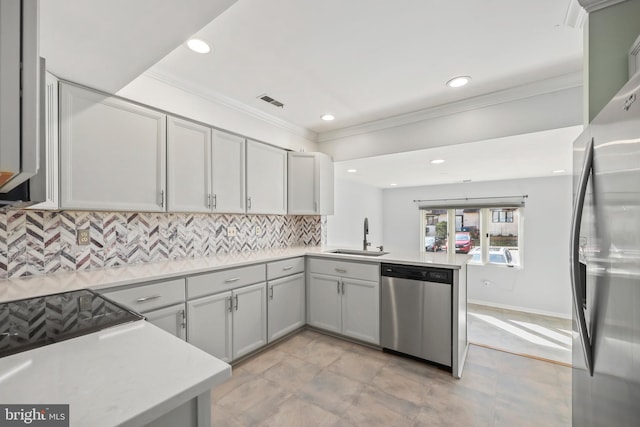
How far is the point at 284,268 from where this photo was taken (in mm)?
2795

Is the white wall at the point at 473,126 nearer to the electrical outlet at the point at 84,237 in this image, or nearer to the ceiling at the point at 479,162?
the ceiling at the point at 479,162

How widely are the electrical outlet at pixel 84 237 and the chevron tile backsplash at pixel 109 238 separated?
3 cm

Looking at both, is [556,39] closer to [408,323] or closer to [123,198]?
[408,323]

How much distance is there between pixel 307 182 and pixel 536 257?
166 inches

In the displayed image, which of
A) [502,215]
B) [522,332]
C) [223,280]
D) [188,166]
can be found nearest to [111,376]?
[223,280]

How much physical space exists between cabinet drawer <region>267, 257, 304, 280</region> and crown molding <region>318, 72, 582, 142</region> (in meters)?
1.73

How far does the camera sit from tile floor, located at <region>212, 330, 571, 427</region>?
1763 mm

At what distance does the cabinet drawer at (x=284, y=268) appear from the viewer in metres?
2.65

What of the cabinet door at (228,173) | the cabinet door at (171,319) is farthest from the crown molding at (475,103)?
the cabinet door at (171,319)

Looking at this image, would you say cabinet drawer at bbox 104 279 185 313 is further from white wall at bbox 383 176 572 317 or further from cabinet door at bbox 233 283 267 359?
white wall at bbox 383 176 572 317

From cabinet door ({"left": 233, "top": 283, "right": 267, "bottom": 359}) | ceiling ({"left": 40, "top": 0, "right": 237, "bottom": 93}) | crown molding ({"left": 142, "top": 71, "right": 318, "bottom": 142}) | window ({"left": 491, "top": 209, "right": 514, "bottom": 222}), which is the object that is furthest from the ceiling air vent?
window ({"left": 491, "top": 209, "right": 514, "bottom": 222})

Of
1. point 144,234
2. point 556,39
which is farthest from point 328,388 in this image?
point 556,39

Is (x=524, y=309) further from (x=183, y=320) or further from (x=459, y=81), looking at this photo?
(x=183, y=320)

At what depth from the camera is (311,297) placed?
304 centimetres
